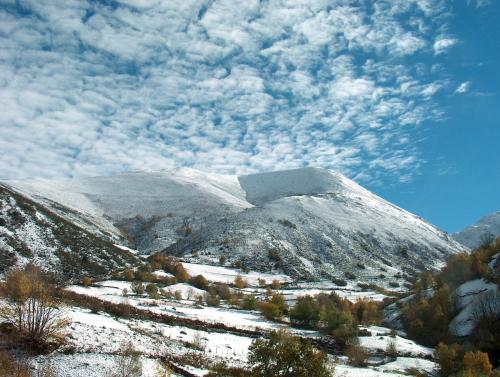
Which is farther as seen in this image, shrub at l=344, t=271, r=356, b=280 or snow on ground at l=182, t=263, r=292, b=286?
shrub at l=344, t=271, r=356, b=280

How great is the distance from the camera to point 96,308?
40.9 meters

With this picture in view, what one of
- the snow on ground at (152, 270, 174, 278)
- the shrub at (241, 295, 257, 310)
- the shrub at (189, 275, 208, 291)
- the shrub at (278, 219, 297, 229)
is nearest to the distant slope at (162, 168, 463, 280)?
the shrub at (278, 219, 297, 229)

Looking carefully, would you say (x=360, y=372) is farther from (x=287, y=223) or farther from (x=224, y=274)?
(x=287, y=223)

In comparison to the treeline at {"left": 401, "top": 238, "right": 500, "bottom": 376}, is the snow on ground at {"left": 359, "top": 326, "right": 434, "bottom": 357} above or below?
below

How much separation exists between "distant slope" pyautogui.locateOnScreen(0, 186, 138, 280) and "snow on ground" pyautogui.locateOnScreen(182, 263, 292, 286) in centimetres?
1679

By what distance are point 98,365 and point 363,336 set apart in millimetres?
36051

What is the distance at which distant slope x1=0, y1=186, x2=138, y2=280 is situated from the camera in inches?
3519

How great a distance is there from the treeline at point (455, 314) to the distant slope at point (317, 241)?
171 feet

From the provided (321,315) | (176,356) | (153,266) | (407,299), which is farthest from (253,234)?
(176,356)

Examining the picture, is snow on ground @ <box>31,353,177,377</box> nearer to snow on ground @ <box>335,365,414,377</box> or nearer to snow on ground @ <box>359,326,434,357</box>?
snow on ground @ <box>335,365,414,377</box>

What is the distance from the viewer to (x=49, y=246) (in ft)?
324

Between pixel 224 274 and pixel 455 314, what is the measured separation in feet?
185

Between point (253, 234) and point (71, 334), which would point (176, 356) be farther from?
point (253, 234)

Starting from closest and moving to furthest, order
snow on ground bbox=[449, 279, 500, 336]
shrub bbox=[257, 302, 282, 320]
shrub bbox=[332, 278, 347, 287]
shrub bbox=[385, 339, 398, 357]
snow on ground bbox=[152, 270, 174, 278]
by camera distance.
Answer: shrub bbox=[385, 339, 398, 357]
snow on ground bbox=[449, 279, 500, 336]
shrub bbox=[257, 302, 282, 320]
snow on ground bbox=[152, 270, 174, 278]
shrub bbox=[332, 278, 347, 287]
